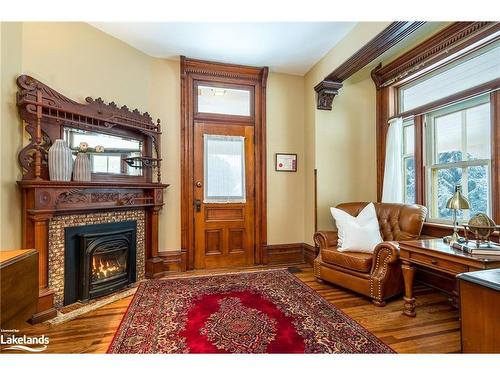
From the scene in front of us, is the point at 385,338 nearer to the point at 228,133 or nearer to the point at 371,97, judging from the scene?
the point at 228,133

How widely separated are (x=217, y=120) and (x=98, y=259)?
7.47 ft

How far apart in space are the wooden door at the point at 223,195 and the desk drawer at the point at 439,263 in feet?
7.01

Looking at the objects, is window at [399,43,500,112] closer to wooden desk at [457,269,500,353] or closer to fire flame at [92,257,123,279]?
wooden desk at [457,269,500,353]

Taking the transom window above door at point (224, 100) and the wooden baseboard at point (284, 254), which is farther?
the wooden baseboard at point (284, 254)

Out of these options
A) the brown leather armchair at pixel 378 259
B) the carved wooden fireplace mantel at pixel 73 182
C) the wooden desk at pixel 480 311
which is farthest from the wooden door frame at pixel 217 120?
the wooden desk at pixel 480 311

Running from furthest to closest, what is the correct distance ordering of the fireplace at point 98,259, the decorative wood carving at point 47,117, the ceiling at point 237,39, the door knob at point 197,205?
Result: the door knob at point 197,205, the ceiling at point 237,39, the fireplace at point 98,259, the decorative wood carving at point 47,117

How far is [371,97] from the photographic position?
146 inches

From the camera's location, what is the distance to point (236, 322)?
6.63 feet

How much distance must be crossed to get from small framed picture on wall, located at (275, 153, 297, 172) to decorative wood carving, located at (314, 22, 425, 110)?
2.72 ft

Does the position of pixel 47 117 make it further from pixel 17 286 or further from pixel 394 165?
pixel 394 165

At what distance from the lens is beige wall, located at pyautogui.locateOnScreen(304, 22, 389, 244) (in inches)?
141

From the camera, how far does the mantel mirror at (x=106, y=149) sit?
2586 mm

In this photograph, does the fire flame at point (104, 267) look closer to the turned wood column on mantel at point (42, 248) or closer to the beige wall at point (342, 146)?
the turned wood column on mantel at point (42, 248)
